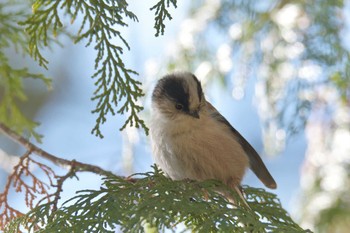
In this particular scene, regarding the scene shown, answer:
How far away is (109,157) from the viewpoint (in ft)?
14.3

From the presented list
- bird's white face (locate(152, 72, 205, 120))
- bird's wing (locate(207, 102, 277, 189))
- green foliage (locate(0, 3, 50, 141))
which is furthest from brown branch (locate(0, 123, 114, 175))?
bird's wing (locate(207, 102, 277, 189))

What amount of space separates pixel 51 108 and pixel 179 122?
4331mm

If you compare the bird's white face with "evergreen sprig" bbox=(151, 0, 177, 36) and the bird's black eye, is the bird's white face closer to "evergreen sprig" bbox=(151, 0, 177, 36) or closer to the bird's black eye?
the bird's black eye

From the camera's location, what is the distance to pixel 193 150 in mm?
2637

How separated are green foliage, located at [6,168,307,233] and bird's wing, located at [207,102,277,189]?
2.10ft

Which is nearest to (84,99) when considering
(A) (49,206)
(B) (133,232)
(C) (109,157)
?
(C) (109,157)

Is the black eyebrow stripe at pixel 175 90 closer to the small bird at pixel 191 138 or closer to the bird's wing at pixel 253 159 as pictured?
the small bird at pixel 191 138

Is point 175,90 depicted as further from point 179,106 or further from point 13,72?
point 13,72

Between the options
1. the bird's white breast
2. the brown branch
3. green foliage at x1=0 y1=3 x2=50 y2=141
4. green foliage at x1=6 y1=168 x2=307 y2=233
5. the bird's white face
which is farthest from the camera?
green foliage at x1=0 y1=3 x2=50 y2=141

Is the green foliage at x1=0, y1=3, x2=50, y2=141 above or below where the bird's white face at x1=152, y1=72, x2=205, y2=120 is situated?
above

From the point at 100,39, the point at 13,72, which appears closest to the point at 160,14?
the point at 100,39

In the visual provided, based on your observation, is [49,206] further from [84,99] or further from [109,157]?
[84,99]

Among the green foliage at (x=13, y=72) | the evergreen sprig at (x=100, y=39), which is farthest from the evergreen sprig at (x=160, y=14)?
the green foliage at (x=13, y=72)

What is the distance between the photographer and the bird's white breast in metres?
2.63
